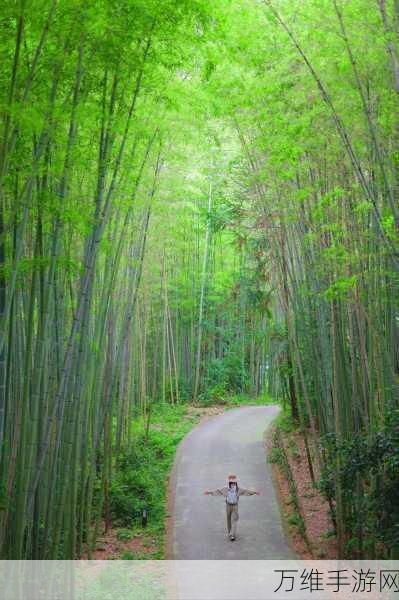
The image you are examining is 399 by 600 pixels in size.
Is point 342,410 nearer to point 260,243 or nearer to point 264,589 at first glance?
point 264,589

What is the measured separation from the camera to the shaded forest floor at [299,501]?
21.4 feet

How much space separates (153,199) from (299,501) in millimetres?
4450

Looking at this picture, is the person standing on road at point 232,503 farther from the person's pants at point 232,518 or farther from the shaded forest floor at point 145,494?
the shaded forest floor at point 145,494

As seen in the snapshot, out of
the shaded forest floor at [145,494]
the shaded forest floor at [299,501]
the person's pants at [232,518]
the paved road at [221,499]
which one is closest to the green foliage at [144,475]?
the shaded forest floor at [145,494]

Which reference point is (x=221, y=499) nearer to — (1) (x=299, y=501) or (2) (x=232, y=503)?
(1) (x=299, y=501)

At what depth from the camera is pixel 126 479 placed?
346 inches

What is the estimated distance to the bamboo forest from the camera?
3.81 metres

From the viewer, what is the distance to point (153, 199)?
751 cm

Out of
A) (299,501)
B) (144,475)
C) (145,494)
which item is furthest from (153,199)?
(299,501)

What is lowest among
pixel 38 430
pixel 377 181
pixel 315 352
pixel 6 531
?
pixel 6 531

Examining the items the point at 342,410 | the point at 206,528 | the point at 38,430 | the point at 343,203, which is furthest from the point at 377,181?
the point at 206,528

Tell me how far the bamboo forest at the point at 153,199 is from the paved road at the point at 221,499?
19.0 inches

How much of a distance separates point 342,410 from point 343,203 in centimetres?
232

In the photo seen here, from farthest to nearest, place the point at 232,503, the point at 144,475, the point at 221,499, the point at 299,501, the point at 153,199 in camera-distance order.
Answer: the point at 144,475, the point at 221,499, the point at 299,501, the point at 153,199, the point at 232,503
